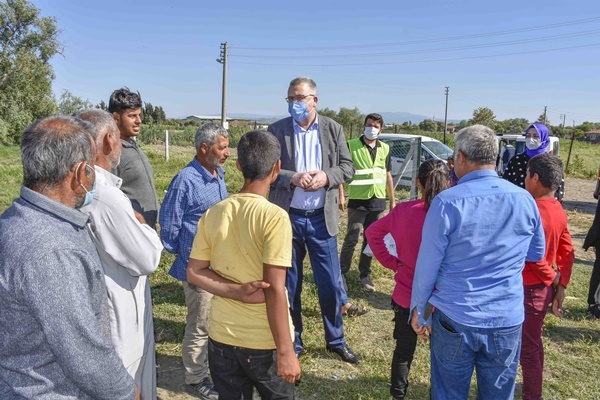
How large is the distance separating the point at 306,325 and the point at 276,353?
7.74 feet

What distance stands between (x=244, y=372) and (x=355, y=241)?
11.1 ft

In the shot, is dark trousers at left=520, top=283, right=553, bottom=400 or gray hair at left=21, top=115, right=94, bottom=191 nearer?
gray hair at left=21, top=115, right=94, bottom=191

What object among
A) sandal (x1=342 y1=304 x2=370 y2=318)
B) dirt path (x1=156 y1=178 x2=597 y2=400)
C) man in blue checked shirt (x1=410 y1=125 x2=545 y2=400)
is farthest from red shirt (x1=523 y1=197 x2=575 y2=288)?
dirt path (x1=156 y1=178 x2=597 y2=400)

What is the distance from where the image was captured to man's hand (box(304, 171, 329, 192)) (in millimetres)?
3268

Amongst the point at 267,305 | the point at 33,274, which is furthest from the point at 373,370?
the point at 33,274

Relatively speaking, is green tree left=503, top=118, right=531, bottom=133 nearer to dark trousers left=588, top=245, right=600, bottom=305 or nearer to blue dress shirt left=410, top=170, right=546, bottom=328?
dark trousers left=588, top=245, right=600, bottom=305

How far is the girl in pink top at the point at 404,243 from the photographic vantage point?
8.93ft

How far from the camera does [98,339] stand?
1.41 metres

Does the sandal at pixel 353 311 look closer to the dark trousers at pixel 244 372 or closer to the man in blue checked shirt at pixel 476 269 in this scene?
the man in blue checked shirt at pixel 476 269

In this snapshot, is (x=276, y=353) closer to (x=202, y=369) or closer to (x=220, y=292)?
(x=220, y=292)

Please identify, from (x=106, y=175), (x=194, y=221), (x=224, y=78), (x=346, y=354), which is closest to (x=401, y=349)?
(x=346, y=354)

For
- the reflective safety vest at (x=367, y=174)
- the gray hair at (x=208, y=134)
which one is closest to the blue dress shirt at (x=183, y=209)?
the gray hair at (x=208, y=134)

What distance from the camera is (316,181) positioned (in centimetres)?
329

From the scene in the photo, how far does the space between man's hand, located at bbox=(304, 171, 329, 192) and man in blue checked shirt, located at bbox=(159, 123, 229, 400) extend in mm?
662
